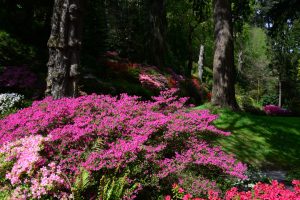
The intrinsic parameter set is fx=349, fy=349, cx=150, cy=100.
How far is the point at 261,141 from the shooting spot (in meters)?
10.9

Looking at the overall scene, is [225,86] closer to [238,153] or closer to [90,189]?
[238,153]

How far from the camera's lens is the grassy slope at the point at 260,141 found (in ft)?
31.5

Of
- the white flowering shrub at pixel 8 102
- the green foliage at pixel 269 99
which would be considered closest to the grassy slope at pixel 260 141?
the white flowering shrub at pixel 8 102

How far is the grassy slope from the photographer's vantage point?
961 centimetres

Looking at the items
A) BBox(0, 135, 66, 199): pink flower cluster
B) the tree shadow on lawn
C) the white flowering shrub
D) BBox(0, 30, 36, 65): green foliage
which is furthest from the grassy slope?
BBox(0, 30, 36, 65): green foliage

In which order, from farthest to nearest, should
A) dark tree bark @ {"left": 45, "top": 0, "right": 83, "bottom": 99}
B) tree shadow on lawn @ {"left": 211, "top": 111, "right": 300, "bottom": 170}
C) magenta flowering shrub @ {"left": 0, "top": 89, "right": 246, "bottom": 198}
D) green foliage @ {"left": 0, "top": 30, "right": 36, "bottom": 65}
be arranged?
green foliage @ {"left": 0, "top": 30, "right": 36, "bottom": 65}
tree shadow on lawn @ {"left": 211, "top": 111, "right": 300, "bottom": 170}
dark tree bark @ {"left": 45, "top": 0, "right": 83, "bottom": 99}
magenta flowering shrub @ {"left": 0, "top": 89, "right": 246, "bottom": 198}

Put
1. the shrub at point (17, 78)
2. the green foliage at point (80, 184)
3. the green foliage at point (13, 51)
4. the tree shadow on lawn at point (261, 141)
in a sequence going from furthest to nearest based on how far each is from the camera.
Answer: the green foliage at point (13, 51) < the shrub at point (17, 78) < the tree shadow on lawn at point (261, 141) < the green foliage at point (80, 184)

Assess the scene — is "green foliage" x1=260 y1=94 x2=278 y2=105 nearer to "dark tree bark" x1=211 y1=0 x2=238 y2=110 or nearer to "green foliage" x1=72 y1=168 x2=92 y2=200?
"dark tree bark" x1=211 y1=0 x2=238 y2=110

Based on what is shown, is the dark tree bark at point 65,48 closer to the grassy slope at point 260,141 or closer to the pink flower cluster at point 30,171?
the pink flower cluster at point 30,171

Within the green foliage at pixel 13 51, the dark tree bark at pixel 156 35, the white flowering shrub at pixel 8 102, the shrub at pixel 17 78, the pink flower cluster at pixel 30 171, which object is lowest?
the pink flower cluster at pixel 30 171

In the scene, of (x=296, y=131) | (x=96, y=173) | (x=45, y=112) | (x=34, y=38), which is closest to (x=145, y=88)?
Answer: (x=34, y=38)

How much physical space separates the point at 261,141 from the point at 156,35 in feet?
39.9

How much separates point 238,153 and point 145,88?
778 centimetres

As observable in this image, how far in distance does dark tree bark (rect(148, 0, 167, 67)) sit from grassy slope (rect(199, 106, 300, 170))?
9.33 m
